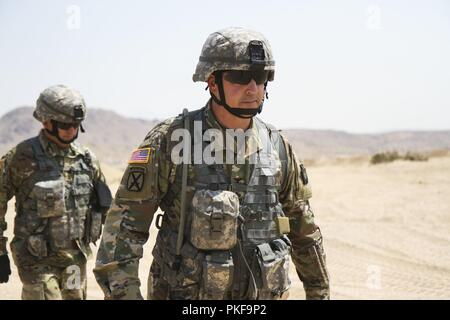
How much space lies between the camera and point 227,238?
11.3 ft

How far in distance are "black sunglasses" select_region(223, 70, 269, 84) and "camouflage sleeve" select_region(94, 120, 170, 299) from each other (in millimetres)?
468

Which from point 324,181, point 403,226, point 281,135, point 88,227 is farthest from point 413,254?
point 324,181

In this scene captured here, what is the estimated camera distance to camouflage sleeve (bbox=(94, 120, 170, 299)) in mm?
3354

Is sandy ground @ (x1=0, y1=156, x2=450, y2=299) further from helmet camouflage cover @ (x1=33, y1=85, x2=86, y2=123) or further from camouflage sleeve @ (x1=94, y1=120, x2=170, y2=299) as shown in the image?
camouflage sleeve @ (x1=94, y1=120, x2=170, y2=299)

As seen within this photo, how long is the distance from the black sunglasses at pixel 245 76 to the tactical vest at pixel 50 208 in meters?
3.31

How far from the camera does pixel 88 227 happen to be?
6621 millimetres

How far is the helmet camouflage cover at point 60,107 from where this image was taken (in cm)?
662

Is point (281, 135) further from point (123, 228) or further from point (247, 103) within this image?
point (123, 228)

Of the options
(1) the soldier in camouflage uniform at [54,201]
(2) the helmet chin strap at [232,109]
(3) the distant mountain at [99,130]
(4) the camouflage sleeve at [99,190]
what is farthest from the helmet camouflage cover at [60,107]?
(3) the distant mountain at [99,130]

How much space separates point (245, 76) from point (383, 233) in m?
10.4

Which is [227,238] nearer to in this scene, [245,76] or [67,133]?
[245,76]

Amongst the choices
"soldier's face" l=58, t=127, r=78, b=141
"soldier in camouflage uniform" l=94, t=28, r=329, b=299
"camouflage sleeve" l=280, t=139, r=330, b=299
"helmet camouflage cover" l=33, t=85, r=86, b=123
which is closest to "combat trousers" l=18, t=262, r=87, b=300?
"soldier's face" l=58, t=127, r=78, b=141

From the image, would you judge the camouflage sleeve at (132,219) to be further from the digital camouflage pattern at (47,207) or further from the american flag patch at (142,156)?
the digital camouflage pattern at (47,207)
